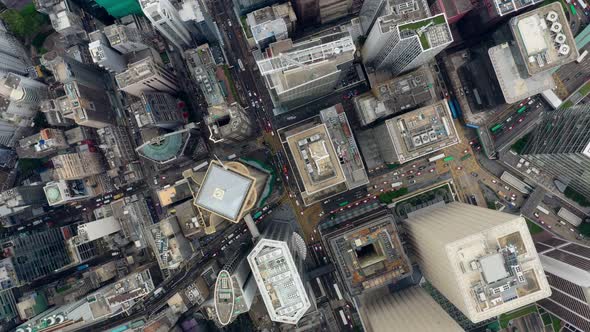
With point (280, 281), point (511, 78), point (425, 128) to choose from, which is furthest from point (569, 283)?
point (280, 281)

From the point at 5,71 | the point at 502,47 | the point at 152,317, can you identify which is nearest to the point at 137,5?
the point at 5,71

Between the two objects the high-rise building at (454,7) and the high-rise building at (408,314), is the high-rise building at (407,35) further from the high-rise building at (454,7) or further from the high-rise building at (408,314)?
the high-rise building at (408,314)

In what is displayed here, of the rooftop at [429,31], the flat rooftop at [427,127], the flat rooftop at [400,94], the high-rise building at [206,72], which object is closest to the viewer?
the rooftop at [429,31]

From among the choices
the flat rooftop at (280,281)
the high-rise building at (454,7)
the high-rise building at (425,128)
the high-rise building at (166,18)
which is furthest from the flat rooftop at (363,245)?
the high-rise building at (166,18)

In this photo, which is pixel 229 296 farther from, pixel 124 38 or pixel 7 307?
pixel 124 38

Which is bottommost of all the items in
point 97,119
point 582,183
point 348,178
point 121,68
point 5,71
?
point 582,183

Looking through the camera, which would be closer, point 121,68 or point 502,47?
point 502,47

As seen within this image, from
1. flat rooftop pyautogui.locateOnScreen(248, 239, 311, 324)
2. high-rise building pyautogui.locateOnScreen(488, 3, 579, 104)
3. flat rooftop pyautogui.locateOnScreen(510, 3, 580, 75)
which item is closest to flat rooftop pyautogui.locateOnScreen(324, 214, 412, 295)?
flat rooftop pyautogui.locateOnScreen(248, 239, 311, 324)

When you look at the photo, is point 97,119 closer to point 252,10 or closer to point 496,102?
point 252,10
